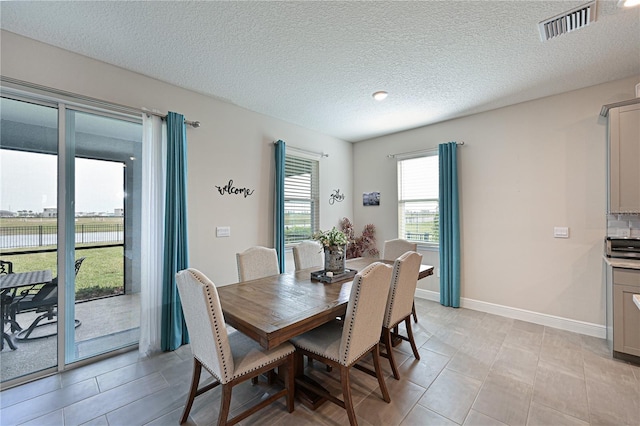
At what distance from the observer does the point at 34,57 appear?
2.21 m

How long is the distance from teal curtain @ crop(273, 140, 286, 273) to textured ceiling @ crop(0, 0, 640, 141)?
78cm

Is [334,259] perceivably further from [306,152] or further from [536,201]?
[536,201]

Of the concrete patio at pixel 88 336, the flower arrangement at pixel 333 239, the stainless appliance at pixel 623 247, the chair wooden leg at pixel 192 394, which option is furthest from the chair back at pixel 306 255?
the stainless appliance at pixel 623 247

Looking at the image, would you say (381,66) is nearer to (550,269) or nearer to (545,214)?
(545,214)

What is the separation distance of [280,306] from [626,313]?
3142mm

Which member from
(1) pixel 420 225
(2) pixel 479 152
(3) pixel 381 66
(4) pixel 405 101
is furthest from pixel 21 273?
(2) pixel 479 152

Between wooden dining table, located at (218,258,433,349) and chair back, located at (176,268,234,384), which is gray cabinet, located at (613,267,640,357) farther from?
chair back, located at (176,268,234,384)

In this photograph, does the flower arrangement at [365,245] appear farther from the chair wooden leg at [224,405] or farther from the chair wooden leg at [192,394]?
the chair wooden leg at [224,405]

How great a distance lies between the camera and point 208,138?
3256 millimetres

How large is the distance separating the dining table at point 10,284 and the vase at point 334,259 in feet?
8.31

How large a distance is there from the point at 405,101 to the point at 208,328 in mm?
3253

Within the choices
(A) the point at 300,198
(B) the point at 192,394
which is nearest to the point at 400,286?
(B) the point at 192,394

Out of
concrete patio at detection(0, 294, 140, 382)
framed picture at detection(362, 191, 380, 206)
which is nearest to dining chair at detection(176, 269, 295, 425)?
concrete patio at detection(0, 294, 140, 382)

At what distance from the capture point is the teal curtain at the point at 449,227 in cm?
391
